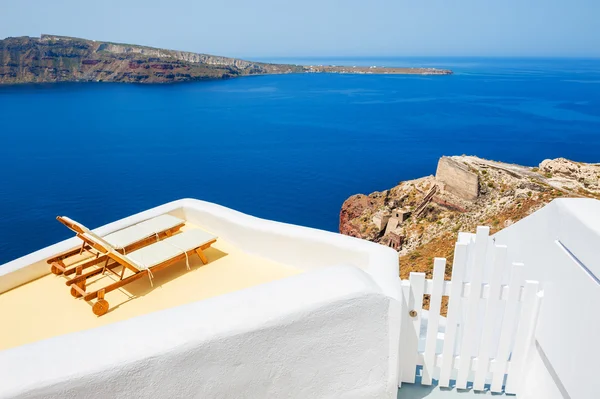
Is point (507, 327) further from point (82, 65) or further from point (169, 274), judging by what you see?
point (82, 65)

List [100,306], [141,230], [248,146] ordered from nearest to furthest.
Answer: [100,306]
[141,230]
[248,146]

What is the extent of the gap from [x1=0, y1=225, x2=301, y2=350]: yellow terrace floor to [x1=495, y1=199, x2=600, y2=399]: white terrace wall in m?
1.92

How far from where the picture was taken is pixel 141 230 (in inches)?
171

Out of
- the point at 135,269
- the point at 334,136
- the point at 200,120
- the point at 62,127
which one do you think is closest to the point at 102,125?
the point at 62,127

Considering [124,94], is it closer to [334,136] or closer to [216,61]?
[334,136]

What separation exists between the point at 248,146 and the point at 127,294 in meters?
56.2

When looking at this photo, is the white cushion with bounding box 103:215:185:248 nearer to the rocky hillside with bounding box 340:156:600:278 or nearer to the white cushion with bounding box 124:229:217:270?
the white cushion with bounding box 124:229:217:270

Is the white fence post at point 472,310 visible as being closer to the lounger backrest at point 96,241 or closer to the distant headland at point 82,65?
the lounger backrest at point 96,241

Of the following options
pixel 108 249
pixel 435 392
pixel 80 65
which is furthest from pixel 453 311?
pixel 80 65

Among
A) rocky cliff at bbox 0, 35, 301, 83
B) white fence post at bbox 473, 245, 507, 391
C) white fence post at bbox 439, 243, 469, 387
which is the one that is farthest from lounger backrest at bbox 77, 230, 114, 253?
rocky cliff at bbox 0, 35, 301, 83

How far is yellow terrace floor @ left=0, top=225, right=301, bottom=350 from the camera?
3281 millimetres

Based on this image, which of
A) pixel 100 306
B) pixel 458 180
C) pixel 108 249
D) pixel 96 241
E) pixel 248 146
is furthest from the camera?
pixel 248 146

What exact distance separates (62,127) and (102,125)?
5829 millimetres

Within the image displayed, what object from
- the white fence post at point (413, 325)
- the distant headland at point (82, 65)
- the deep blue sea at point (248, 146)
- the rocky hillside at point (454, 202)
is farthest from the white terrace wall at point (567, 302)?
the distant headland at point (82, 65)
